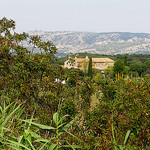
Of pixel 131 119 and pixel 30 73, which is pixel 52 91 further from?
pixel 131 119

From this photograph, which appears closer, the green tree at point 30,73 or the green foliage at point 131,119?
the green foliage at point 131,119

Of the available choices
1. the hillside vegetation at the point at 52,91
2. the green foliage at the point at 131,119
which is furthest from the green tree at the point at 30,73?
the green foliage at the point at 131,119

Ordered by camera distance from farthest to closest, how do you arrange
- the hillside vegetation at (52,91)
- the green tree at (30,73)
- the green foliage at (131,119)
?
the green tree at (30,73)
the hillside vegetation at (52,91)
the green foliage at (131,119)

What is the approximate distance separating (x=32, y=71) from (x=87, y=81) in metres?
2.39

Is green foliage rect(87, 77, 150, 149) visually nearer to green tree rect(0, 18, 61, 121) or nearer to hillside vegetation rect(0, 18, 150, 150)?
hillside vegetation rect(0, 18, 150, 150)

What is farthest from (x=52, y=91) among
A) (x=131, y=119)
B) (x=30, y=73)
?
(x=131, y=119)

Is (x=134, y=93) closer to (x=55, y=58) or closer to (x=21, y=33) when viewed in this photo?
(x=55, y=58)

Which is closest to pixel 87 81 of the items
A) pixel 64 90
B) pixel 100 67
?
pixel 64 90

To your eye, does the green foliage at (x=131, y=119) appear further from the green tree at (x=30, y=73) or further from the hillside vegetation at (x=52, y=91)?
the green tree at (x=30, y=73)

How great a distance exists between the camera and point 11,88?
5.98 m

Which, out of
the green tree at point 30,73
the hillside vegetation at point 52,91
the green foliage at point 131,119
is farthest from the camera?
the green tree at point 30,73

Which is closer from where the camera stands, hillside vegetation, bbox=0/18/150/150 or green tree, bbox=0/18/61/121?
hillside vegetation, bbox=0/18/150/150

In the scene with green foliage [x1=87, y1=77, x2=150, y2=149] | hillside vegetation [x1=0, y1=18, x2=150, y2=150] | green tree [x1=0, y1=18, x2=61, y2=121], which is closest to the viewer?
green foliage [x1=87, y1=77, x2=150, y2=149]

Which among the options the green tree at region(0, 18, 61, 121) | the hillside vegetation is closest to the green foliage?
the hillside vegetation
